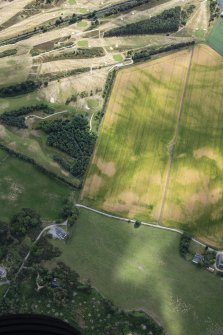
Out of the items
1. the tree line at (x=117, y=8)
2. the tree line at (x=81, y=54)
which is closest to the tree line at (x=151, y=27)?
the tree line at (x=117, y=8)

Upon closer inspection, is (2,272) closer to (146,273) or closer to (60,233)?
(60,233)

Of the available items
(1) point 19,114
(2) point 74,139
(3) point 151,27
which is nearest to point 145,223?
(2) point 74,139

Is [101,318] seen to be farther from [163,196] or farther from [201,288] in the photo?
[163,196]

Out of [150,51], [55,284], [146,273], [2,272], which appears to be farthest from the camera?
[150,51]

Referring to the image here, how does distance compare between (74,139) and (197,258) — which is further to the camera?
(74,139)

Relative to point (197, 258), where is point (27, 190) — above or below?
above

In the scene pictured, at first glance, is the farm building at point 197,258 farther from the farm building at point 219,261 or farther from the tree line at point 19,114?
the tree line at point 19,114

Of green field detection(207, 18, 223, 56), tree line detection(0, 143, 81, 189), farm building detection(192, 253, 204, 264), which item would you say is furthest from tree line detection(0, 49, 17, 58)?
farm building detection(192, 253, 204, 264)
